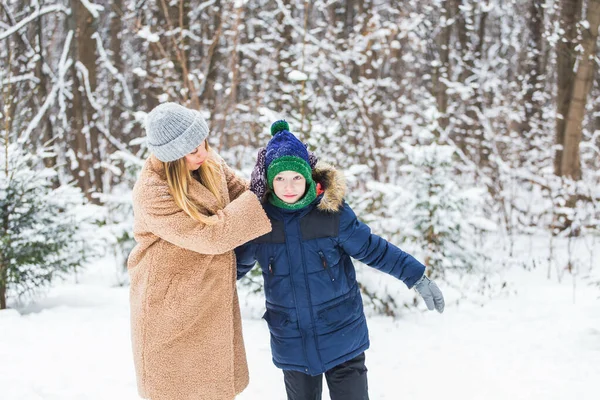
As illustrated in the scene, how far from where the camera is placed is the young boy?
91.5 inches

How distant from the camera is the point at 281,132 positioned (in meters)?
2.42

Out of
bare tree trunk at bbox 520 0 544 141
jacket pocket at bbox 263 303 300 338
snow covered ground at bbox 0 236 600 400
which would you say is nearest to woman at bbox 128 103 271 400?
jacket pocket at bbox 263 303 300 338

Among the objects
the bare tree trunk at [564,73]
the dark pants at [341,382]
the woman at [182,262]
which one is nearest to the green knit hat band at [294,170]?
the woman at [182,262]

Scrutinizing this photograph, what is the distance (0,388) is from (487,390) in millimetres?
3096

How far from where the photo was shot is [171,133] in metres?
2.08

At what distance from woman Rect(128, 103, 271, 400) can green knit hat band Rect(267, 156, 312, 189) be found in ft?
0.53

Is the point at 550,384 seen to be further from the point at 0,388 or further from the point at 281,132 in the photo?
the point at 0,388

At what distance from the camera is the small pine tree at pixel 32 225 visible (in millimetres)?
4688

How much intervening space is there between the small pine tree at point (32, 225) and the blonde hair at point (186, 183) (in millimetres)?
3111

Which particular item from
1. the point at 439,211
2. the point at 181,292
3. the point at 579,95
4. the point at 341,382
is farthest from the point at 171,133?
the point at 579,95

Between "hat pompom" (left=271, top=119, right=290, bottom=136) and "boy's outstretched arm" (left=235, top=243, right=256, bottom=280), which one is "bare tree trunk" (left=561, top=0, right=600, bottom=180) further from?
→ "boy's outstretched arm" (left=235, top=243, right=256, bottom=280)

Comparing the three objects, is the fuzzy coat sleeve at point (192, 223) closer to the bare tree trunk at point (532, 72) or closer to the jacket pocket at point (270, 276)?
the jacket pocket at point (270, 276)

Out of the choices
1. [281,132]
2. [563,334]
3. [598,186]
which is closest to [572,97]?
[598,186]

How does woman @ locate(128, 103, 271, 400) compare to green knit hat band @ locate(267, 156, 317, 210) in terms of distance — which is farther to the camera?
green knit hat band @ locate(267, 156, 317, 210)
